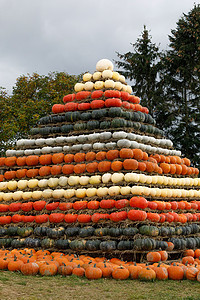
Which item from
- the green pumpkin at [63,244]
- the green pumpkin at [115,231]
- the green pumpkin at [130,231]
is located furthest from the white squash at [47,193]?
the green pumpkin at [130,231]

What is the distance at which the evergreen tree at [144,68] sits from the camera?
29812 mm

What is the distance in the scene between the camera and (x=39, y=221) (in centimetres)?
1174

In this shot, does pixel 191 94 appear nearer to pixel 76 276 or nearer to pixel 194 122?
pixel 194 122

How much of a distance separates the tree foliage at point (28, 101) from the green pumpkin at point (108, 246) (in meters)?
16.9

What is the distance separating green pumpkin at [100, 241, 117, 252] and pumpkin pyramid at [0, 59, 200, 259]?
0.03m

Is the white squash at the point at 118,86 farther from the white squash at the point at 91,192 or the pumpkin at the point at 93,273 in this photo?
the pumpkin at the point at 93,273

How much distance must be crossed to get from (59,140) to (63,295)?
7130 millimetres

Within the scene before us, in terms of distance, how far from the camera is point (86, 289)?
7.43 meters

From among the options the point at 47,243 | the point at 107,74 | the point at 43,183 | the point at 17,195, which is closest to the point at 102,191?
the point at 47,243

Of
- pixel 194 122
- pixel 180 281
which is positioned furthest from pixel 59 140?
pixel 194 122

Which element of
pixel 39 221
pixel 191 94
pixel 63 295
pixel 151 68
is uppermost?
pixel 151 68

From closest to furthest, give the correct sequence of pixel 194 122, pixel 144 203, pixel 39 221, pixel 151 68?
pixel 144 203
pixel 39 221
pixel 194 122
pixel 151 68

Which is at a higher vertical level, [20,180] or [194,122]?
[194,122]

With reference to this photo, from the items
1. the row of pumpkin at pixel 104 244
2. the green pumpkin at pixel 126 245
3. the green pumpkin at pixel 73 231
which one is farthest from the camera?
the green pumpkin at pixel 73 231
